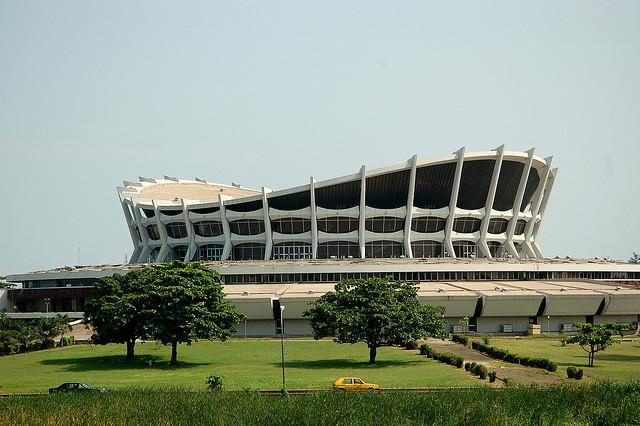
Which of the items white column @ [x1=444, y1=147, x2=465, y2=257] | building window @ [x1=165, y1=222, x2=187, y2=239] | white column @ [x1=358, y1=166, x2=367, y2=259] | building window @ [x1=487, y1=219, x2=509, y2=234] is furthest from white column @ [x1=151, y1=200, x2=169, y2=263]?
building window @ [x1=487, y1=219, x2=509, y2=234]

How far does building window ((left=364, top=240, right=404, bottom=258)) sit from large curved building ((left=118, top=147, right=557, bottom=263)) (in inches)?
5.5

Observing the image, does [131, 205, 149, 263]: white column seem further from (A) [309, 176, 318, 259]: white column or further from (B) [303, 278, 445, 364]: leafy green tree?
(B) [303, 278, 445, 364]: leafy green tree

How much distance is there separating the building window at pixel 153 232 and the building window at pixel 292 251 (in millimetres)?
21969

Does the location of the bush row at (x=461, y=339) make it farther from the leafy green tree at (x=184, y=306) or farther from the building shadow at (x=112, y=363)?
the building shadow at (x=112, y=363)

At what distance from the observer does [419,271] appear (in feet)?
323

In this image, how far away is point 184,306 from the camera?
63719 millimetres

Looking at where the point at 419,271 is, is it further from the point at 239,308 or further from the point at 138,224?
the point at 138,224

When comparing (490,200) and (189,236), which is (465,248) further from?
(189,236)

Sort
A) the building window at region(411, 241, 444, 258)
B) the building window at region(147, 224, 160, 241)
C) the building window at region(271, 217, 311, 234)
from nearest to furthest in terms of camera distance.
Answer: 1. the building window at region(271, 217, 311, 234)
2. the building window at region(411, 241, 444, 258)
3. the building window at region(147, 224, 160, 241)

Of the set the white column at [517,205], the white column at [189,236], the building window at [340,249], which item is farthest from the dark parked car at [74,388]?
the white column at [517,205]

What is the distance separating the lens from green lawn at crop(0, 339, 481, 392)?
52125mm

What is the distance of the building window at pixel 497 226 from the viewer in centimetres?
11994

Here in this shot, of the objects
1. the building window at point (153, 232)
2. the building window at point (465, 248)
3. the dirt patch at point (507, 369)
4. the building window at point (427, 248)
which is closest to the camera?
the dirt patch at point (507, 369)

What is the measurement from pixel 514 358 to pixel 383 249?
178ft
